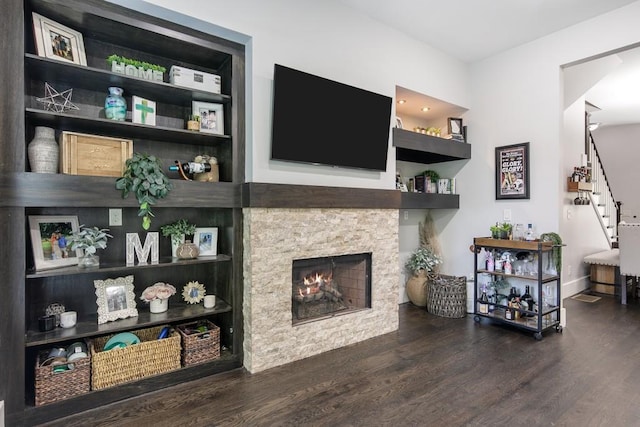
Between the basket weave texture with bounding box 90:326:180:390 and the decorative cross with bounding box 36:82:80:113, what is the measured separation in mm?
1585

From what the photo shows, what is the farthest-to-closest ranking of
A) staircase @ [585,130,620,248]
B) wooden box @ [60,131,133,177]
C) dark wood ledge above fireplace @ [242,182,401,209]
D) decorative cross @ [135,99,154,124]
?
1. staircase @ [585,130,620,248]
2. dark wood ledge above fireplace @ [242,182,401,209]
3. decorative cross @ [135,99,154,124]
4. wooden box @ [60,131,133,177]

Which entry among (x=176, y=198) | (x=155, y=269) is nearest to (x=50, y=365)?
(x=155, y=269)

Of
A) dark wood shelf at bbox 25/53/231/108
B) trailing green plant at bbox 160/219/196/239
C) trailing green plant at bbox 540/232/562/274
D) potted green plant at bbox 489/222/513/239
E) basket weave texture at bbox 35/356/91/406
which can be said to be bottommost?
basket weave texture at bbox 35/356/91/406

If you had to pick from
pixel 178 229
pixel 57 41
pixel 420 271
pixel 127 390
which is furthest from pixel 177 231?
pixel 420 271

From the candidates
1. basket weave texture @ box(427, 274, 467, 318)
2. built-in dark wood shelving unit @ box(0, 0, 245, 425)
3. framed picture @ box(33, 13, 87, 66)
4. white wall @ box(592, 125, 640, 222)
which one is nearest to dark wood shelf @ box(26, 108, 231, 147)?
built-in dark wood shelving unit @ box(0, 0, 245, 425)

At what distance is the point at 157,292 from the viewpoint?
2393mm

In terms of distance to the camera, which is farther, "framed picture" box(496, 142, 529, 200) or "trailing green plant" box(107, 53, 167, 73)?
"framed picture" box(496, 142, 529, 200)

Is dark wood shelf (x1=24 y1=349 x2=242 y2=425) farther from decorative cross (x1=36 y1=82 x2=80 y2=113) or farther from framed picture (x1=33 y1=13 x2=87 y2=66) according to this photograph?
framed picture (x1=33 y1=13 x2=87 y2=66)

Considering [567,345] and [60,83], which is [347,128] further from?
[567,345]

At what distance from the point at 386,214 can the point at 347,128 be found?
0.94 m

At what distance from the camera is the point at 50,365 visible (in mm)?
1967

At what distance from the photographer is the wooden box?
2.08 meters

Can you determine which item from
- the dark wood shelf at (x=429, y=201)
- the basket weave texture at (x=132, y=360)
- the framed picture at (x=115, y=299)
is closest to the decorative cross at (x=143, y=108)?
the framed picture at (x=115, y=299)

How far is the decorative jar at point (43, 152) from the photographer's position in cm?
199
